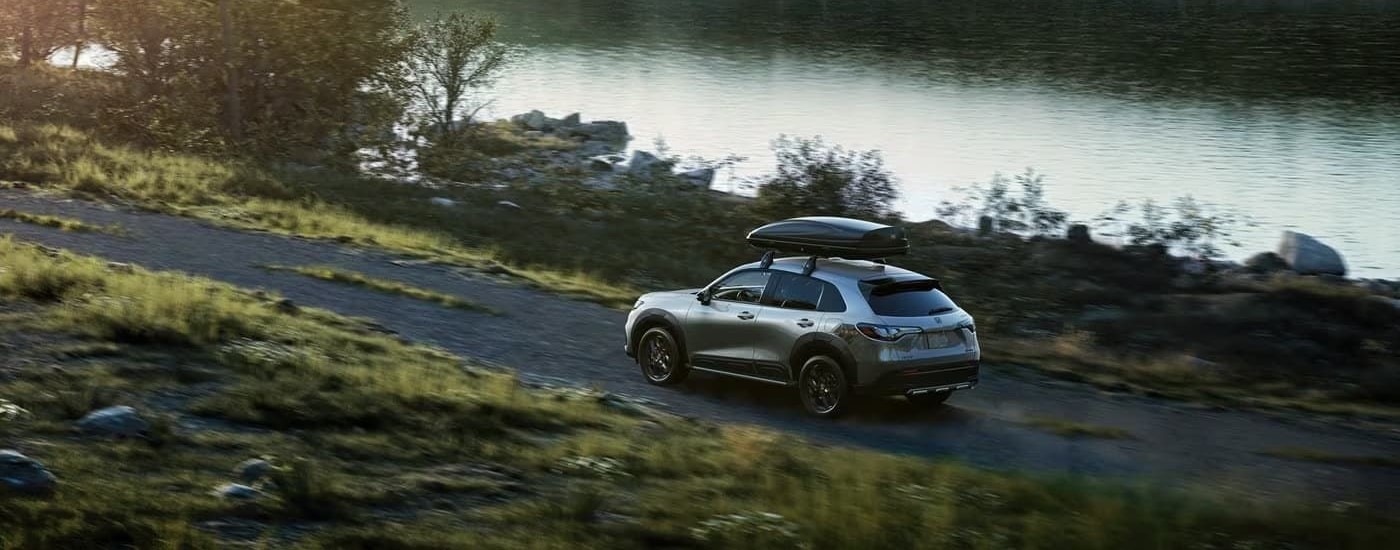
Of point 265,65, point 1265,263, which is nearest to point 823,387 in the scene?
point 1265,263

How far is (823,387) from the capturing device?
1302cm

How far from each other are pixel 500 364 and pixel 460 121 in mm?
29087

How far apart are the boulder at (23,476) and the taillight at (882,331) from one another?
696 cm

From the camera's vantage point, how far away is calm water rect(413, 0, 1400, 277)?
125 feet

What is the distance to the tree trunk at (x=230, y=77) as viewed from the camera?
37938mm

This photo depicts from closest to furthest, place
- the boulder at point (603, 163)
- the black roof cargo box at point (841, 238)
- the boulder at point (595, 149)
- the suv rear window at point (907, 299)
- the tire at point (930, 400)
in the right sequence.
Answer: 1. the suv rear window at point (907, 299)
2. the black roof cargo box at point (841, 238)
3. the tire at point (930, 400)
4. the boulder at point (603, 163)
5. the boulder at point (595, 149)

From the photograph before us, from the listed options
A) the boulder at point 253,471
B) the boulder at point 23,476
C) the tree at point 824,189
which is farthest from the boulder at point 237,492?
the tree at point 824,189

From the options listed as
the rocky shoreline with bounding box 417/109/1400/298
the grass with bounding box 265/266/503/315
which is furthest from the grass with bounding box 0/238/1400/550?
the rocky shoreline with bounding box 417/109/1400/298

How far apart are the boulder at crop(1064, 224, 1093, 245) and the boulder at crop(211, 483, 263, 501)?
2167 cm

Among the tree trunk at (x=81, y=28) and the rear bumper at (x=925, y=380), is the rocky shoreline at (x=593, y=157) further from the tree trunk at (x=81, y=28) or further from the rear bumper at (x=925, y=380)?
the rear bumper at (x=925, y=380)

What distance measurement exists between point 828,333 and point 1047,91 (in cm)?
4511

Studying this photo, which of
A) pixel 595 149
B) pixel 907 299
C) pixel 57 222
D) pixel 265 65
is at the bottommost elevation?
pixel 57 222

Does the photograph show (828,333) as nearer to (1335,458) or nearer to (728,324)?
(728,324)

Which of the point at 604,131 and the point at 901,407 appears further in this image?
the point at 604,131
